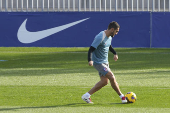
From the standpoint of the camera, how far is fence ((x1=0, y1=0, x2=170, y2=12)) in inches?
1117

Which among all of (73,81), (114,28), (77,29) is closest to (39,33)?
(77,29)

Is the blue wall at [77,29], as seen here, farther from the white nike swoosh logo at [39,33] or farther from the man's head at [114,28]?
the man's head at [114,28]

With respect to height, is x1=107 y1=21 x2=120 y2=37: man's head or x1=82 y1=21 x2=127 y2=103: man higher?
x1=107 y1=21 x2=120 y2=37: man's head

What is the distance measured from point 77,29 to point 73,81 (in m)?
11.0

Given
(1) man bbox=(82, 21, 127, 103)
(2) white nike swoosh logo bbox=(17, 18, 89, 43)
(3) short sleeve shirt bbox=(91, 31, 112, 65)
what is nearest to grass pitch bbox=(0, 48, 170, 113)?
(1) man bbox=(82, 21, 127, 103)

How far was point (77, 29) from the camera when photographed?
2448 cm

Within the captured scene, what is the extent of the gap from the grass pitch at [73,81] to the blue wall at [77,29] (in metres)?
0.56

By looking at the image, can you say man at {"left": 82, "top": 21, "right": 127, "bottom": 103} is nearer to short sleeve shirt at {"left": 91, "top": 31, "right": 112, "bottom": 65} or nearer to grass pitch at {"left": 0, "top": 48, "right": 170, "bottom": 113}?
short sleeve shirt at {"left": 91, "top": 31, "right": 112, "bottom": 65}

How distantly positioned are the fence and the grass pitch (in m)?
4.27

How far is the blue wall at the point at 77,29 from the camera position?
24.3 m

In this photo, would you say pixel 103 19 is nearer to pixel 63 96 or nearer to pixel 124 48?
pixel 124 48

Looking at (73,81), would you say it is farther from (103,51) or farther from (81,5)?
(81,5)

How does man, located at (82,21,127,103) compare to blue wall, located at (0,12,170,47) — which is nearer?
man, located at (82,21,127,103)

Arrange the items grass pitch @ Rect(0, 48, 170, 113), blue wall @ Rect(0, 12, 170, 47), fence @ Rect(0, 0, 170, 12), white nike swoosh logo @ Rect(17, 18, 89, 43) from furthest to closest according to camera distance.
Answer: fence @ Rect(0, 0, 170, 12), white nike swoosh logo @ Rect(17, 18, 89, 43), blue wall @ Rect(0, 12, 170, 47), grass pitch @ Rect(0, 48, 170, 113)
